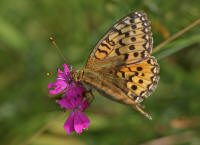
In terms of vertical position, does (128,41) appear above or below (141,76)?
above

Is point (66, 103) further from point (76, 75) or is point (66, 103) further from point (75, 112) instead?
point (76, 75)

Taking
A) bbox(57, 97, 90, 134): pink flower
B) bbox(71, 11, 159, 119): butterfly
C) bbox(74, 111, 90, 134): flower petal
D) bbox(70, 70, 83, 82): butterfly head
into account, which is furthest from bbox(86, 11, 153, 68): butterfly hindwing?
bbox(74, 111, 90, 134): flower petal

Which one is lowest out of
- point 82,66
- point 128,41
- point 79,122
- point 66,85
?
point 79,122

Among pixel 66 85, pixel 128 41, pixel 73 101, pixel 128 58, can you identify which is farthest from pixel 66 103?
pixel 128 41

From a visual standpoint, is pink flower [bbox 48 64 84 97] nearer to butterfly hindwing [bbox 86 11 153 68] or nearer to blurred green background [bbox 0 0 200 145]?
butterfly hindwing [bbox 86 11 153 68]

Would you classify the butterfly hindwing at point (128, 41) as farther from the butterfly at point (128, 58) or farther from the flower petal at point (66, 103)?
the flower petal at point (66, 103)

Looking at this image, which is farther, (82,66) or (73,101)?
(82,66)

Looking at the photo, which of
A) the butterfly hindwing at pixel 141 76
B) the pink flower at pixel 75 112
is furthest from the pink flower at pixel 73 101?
the butterfly hindwing at pixel 141 76

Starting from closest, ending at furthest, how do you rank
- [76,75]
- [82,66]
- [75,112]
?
[76,75], [75,112], [82,66]
